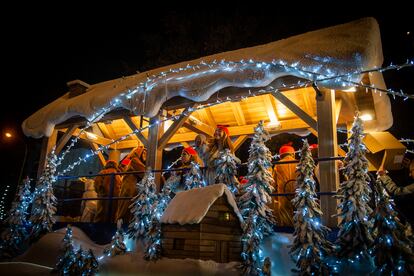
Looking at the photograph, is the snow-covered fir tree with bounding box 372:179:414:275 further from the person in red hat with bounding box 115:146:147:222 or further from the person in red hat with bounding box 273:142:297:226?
the person in red hat with bounding box 115:146:147:222

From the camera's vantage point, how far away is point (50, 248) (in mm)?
9180

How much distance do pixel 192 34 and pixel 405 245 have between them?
21248 millimetres

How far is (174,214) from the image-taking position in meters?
7.46

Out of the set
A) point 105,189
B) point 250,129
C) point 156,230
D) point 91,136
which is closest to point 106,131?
point 91,136

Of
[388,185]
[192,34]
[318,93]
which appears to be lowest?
[388,185]

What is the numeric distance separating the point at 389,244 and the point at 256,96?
593 centimetres

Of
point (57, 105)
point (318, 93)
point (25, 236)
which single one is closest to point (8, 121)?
point (57, 105)

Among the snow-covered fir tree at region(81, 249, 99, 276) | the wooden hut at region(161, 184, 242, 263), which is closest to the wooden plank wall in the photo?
the wooden hut at region(161, 184, 242, 263)

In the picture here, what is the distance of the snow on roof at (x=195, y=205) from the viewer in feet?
23.0

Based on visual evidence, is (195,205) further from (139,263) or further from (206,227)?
(139,263)

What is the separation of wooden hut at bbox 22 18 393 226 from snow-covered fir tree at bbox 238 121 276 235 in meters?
1.17

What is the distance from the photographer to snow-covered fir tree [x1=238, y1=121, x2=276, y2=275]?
22.3ft

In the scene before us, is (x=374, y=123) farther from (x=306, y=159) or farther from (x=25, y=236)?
(x=25, y=236)

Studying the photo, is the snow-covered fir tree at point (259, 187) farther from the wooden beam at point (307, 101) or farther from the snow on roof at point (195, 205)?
the wooden beam at point (307, 101)
